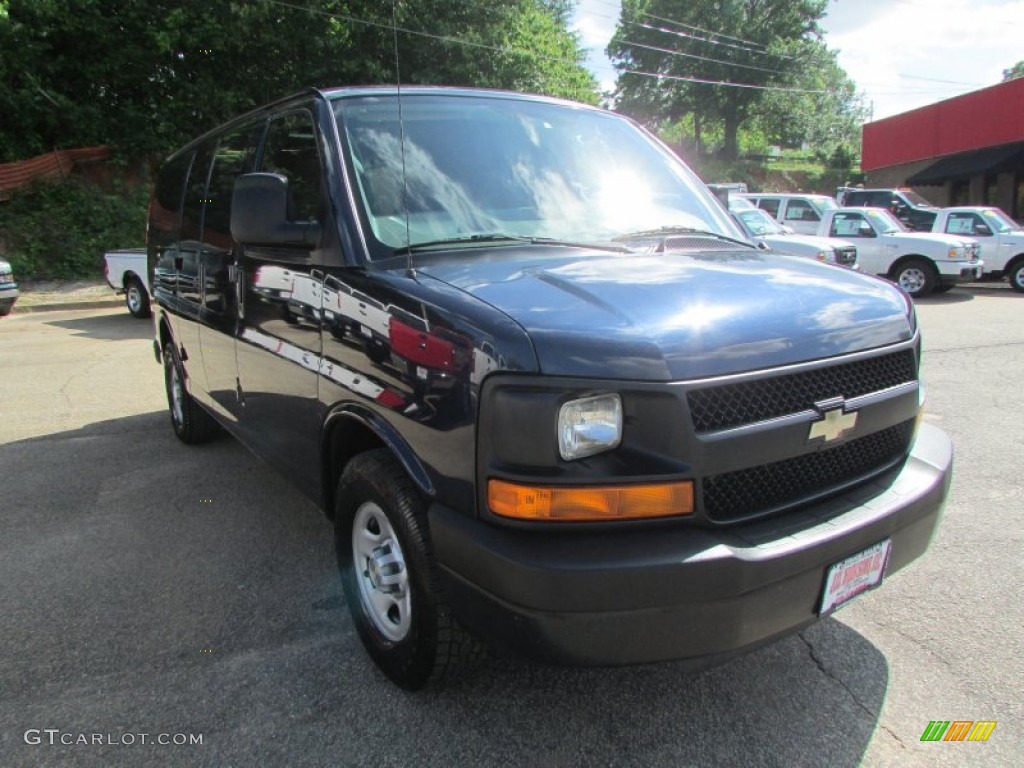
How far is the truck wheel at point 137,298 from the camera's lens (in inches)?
490

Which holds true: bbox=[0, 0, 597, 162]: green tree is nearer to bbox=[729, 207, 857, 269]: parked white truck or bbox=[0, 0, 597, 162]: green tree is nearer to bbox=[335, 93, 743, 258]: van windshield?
bbox=[729, 207, 857, 269]: parked white truck

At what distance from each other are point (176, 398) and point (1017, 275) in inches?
655

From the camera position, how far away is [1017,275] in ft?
50.4

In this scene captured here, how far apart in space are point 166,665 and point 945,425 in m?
5.48

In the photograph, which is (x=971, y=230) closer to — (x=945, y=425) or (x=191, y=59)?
(x=945, y=425)

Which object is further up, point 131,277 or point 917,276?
point 917,276

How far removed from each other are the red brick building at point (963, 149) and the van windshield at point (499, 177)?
2798cm

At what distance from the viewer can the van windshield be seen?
2.71m

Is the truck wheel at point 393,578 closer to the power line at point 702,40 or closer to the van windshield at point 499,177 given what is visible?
the van windshield at point 499,177

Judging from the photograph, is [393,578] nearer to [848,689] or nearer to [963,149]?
[848,689]

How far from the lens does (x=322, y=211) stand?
8.99 feet

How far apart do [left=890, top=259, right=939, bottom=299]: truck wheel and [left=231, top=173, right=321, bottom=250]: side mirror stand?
46.9ft

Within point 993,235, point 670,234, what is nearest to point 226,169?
point 670,234

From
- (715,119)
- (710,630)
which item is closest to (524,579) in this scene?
(710,630)
